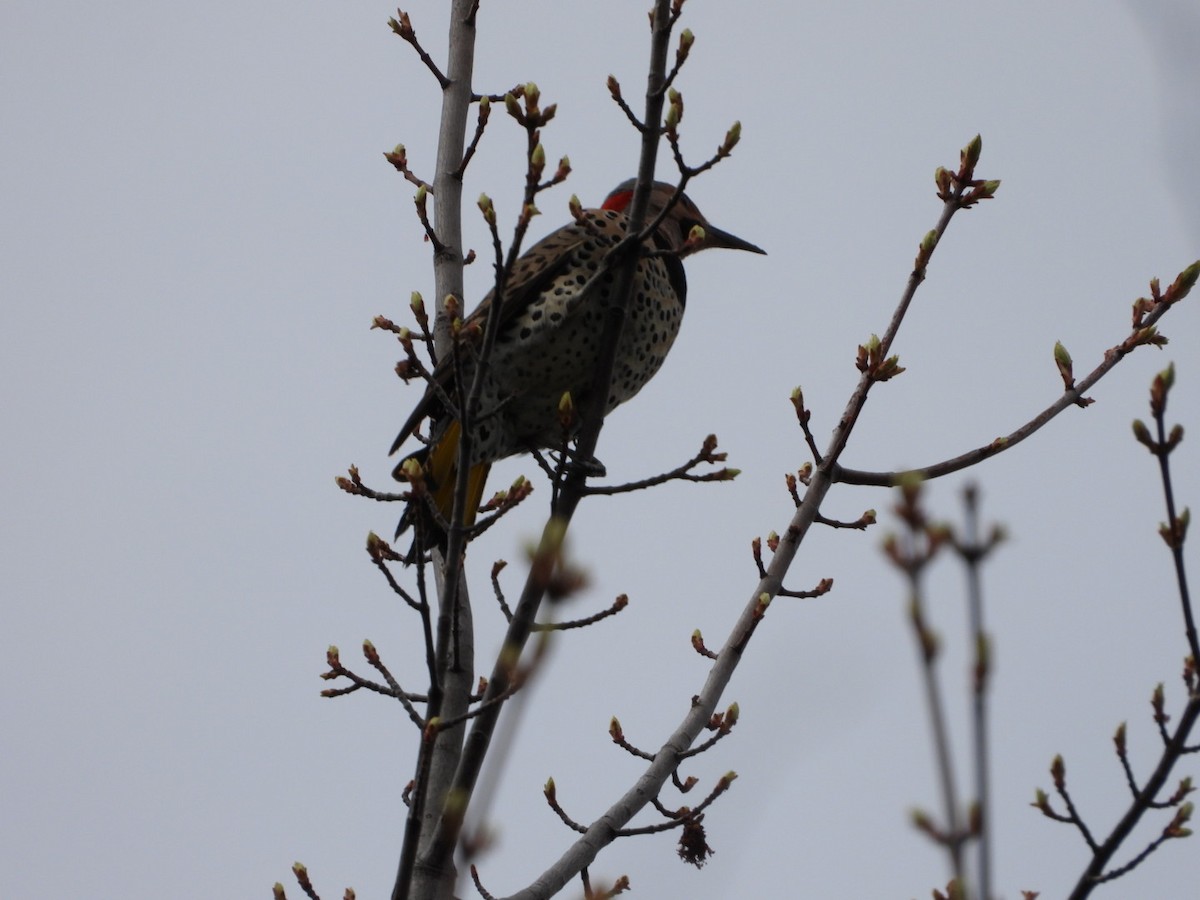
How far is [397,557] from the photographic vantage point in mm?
3445

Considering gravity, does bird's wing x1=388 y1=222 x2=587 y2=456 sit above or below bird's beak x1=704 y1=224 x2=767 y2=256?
below

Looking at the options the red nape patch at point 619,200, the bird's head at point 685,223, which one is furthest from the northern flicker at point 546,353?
the red nape patch at point 619,200

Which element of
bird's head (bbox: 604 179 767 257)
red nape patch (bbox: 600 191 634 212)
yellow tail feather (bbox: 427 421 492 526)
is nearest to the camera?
yellow tail feather (bbox: 427 421 492 526)

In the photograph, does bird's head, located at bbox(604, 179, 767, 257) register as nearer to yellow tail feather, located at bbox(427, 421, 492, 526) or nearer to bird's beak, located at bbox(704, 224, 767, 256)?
bird's beak, located at bbox(704, 224, 767, 256)

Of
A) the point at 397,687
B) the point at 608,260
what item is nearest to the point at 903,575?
the point at 397,687

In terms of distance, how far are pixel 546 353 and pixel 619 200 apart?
200cm

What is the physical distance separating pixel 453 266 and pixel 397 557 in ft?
3.81

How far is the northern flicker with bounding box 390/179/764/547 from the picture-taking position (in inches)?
172

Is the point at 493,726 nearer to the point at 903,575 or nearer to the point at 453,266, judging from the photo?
the point at 903,575

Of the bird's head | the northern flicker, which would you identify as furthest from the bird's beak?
the northern flicker

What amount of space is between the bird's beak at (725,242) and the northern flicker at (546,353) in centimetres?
89

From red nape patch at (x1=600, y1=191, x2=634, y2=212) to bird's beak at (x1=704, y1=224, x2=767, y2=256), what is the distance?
0.47 meters

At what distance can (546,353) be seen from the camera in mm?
4402

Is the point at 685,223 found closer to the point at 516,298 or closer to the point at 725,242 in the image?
the point at 725,242
